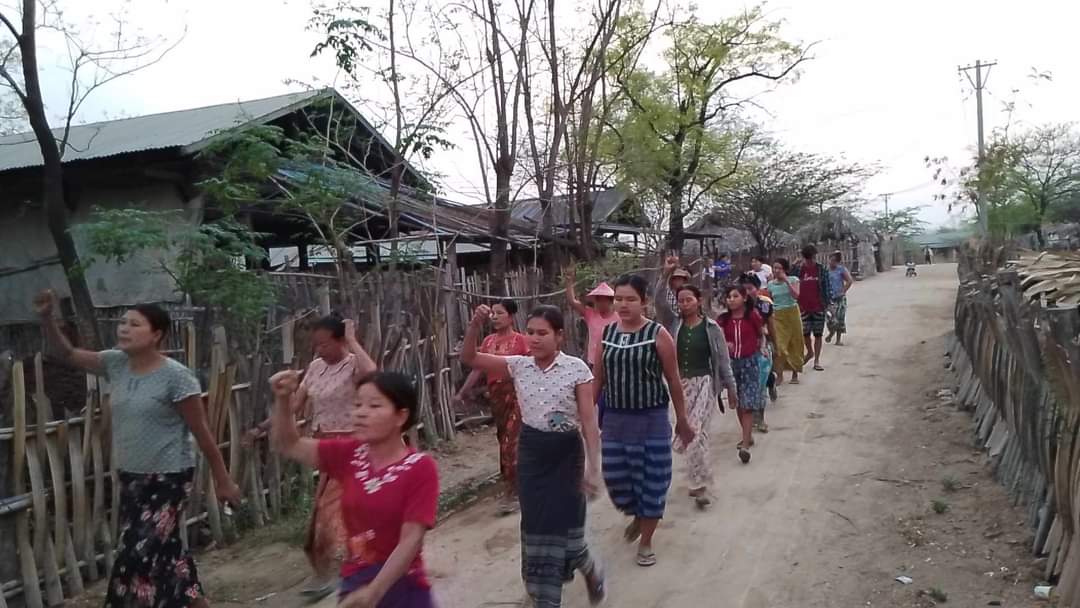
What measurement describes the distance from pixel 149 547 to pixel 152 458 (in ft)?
1.26

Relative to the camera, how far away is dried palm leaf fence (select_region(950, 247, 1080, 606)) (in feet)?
14.2

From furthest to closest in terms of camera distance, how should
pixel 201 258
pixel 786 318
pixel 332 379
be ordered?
1. pixel 786 318
2. pixel 201 258
3. pixel 332 379

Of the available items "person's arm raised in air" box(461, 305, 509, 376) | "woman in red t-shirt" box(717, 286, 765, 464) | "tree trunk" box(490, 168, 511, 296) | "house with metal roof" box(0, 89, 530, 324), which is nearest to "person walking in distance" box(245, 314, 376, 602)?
"person's arm raised in air" box(461, 305, 509, 376)

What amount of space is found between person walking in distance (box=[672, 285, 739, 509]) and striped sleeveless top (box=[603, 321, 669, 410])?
1309 millimetres

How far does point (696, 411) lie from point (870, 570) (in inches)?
66.7

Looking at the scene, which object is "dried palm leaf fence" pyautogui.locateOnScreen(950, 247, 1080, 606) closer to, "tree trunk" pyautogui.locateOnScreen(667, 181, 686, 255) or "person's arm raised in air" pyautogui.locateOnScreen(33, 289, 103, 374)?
"person's arm raised in air" pyautogui.locateOnScreen(33, 289, 103, 374)

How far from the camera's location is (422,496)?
8.62 feet

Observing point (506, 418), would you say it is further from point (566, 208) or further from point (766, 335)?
point (566, 208)

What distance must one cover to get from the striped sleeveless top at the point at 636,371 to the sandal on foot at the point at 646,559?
35.5 inches

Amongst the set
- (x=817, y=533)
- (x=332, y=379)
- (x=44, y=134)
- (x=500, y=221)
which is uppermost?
(x=44, y=134)

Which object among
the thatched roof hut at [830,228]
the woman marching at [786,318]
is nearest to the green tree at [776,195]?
the thatched roof hut at [830,228]

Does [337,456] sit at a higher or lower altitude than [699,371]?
higher

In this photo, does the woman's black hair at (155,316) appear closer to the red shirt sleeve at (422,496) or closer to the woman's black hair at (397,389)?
the woman's black hair at (397,389)

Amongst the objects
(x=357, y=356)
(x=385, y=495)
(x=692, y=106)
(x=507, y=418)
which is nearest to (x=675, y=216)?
(x=692, y=106)
